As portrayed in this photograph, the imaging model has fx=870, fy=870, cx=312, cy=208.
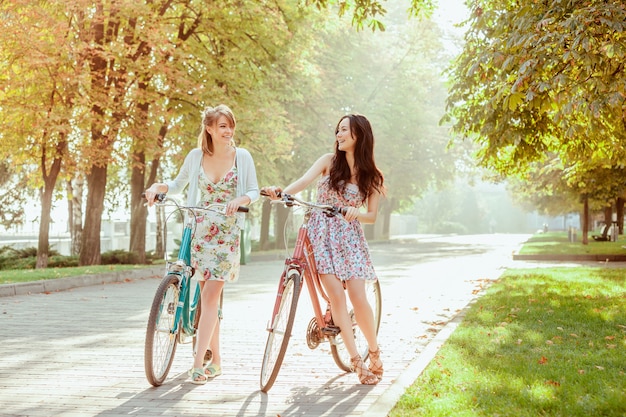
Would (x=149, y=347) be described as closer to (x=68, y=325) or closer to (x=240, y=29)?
(x=68, y=325)

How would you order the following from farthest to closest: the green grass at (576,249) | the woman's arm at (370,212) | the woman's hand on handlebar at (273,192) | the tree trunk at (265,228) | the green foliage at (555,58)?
the tree trunk at (265,228) → the green grass at (576,249) → the green foliage at (555,58) → the woman's arm at (370,212) → the woman's hand on handlebar at (273,192)

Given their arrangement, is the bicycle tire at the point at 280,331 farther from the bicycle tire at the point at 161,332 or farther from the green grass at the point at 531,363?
the green grass at the point at 531,363

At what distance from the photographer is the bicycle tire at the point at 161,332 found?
237 inches

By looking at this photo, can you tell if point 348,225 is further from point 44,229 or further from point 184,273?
point 44,229

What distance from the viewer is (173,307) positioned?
6.34 m

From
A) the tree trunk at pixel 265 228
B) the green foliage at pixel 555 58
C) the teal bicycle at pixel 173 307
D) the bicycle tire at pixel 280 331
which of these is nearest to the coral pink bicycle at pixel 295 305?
the bicycle tire at pixel 280 331

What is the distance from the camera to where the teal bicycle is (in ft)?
20.1

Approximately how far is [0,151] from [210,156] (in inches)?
628

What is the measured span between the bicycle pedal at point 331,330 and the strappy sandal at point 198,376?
966 millimetres

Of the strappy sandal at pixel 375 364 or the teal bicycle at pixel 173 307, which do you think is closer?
the teal bicycle at pixel 173 307

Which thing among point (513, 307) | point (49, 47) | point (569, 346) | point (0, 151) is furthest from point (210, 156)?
point (0, 151)

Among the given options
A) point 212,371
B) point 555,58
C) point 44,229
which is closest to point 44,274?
point 44,229

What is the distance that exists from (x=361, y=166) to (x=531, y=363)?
2143 millimetres

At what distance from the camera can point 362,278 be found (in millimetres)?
6406
